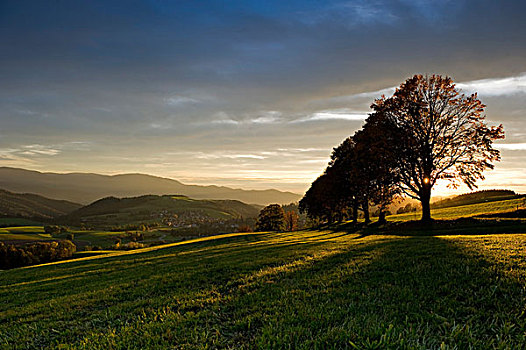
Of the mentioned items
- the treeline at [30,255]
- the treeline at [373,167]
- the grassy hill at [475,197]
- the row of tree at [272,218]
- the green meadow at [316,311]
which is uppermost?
the treeline at [373,167]

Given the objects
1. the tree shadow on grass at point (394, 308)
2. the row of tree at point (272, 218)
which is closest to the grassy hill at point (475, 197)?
the row of tree at point (272, 218)

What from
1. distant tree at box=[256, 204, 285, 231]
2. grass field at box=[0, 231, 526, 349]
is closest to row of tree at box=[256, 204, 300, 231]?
distant tree at box=[256, 204, 285, 231]

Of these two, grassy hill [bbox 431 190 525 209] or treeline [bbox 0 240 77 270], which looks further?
treeline [bbox 0 240 77 270]

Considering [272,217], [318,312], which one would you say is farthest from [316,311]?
[272,217]

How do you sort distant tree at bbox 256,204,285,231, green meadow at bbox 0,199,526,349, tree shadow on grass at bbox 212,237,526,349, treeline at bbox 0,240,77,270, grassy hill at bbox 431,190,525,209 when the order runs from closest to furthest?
tree shadow on grass at bbox 212,237,526,349 < green meadow at bbox 0,199,526,349 < grassy hill at bbox 431,190,525,209 < treeline at bbox 0,240,77,270 < distant tree at bbox 256,204,285,231

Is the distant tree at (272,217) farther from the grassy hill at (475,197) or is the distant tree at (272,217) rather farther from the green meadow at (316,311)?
the green meadow at (316,311)

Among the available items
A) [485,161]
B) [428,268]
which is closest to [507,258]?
[428,268]

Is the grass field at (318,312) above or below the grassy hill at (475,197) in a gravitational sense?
below

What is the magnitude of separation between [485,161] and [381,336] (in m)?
32.3

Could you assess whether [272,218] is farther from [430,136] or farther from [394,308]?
[394,308]

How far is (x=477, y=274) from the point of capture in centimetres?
695

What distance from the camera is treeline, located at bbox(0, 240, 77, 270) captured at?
6144 centimetres

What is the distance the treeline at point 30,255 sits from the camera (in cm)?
6144

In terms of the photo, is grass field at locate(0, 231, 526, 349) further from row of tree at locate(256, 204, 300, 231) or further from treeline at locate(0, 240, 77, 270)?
row of tree at locate(256, 204, 300, 231)
